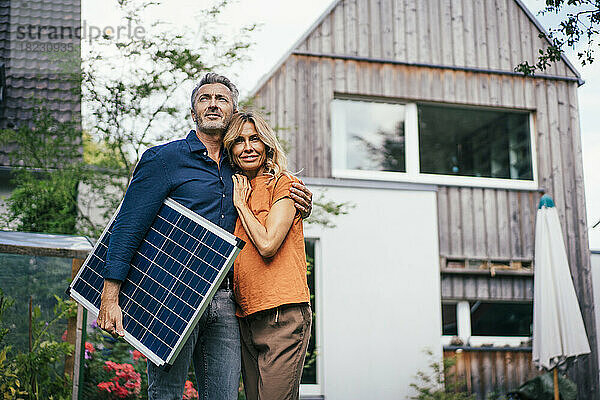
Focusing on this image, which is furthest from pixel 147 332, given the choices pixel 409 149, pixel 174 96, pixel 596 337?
pixel 596 337

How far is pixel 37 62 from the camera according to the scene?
400 inches

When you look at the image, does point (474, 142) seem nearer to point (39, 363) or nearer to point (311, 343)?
point (311, 343)

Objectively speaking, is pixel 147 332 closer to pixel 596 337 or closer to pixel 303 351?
pixel 303 351

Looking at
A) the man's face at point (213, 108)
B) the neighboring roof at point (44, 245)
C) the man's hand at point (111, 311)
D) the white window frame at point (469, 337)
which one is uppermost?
the man's face at point (213, 108)

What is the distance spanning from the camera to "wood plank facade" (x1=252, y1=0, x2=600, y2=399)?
33.7 ft

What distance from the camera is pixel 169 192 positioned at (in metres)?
3.08

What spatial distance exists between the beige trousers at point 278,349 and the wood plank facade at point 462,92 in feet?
22.9

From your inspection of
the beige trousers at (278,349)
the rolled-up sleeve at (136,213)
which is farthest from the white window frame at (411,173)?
the beige trousers at (278,349)

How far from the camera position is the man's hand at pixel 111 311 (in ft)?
9.52

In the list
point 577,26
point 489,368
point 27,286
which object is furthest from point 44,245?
point 489,368

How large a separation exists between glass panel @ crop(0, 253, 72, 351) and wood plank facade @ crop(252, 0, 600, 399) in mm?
4684

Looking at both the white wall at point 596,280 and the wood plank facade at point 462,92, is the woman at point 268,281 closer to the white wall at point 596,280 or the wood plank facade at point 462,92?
the wood plank facade at point 462,92

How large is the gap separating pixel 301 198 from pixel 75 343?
10.3 feet

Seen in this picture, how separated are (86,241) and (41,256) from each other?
355mm
